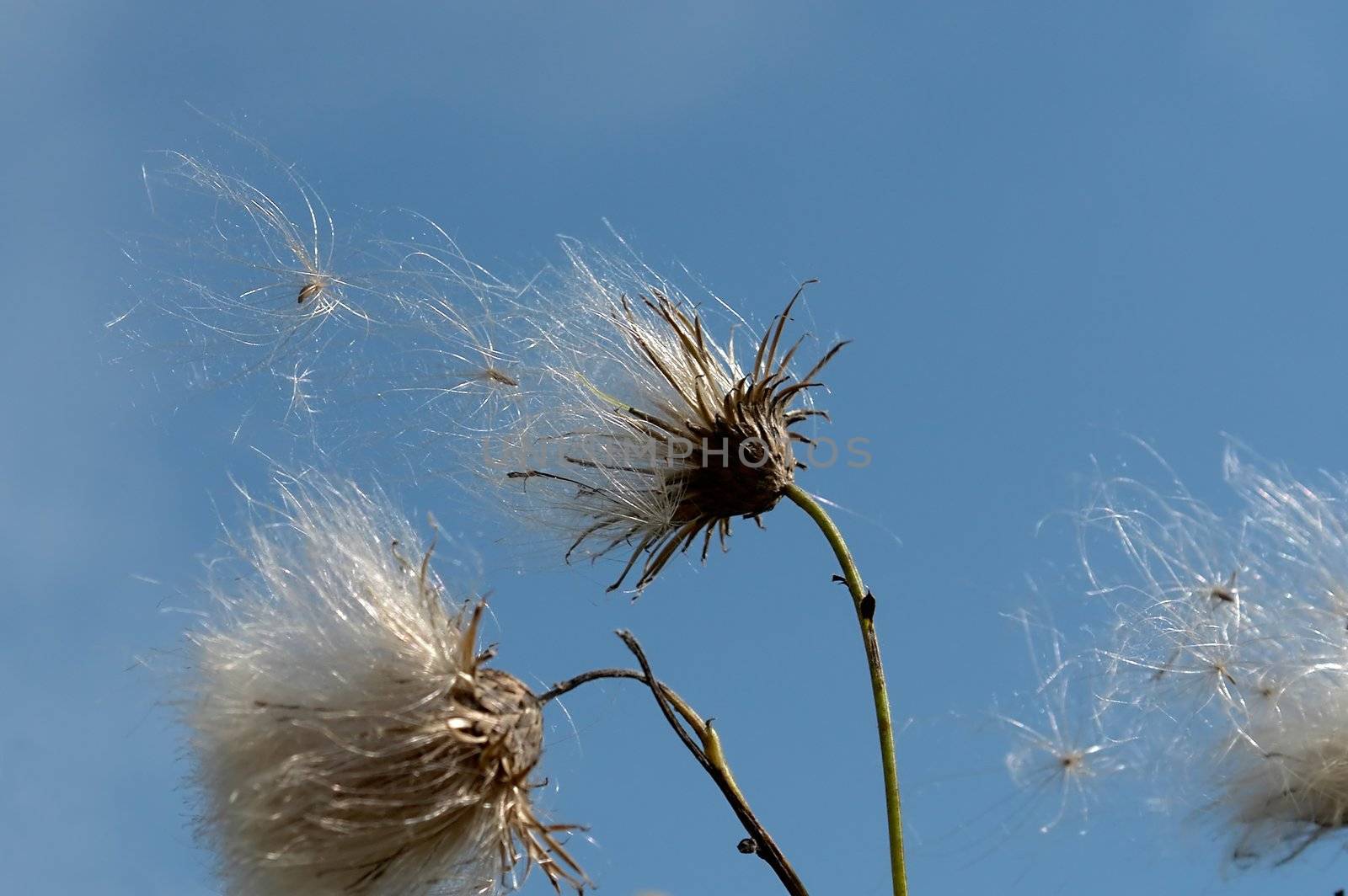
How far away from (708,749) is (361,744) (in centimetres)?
79

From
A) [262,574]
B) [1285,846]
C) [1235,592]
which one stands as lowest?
[1285,846]

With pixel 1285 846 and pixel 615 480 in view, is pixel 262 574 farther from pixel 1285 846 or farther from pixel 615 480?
pixel 1285 846

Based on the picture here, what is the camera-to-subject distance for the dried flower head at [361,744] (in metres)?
3.35

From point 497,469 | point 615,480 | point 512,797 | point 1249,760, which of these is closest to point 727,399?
point 615,480

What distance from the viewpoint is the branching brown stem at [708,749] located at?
3.51 metres

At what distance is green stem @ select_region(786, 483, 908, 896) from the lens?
3416 mm

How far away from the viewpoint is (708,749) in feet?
11.9

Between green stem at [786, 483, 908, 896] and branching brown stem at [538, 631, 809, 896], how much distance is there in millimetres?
225

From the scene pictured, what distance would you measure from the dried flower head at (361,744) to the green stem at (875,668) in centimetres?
71

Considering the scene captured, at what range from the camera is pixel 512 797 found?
3512mm

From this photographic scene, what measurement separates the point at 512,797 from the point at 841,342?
1.57m

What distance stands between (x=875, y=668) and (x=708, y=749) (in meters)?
0.43

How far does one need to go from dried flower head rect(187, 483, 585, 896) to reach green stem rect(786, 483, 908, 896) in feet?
2.34

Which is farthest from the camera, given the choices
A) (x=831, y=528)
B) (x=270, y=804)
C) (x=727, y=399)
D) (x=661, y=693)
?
(x=727, y=399)
